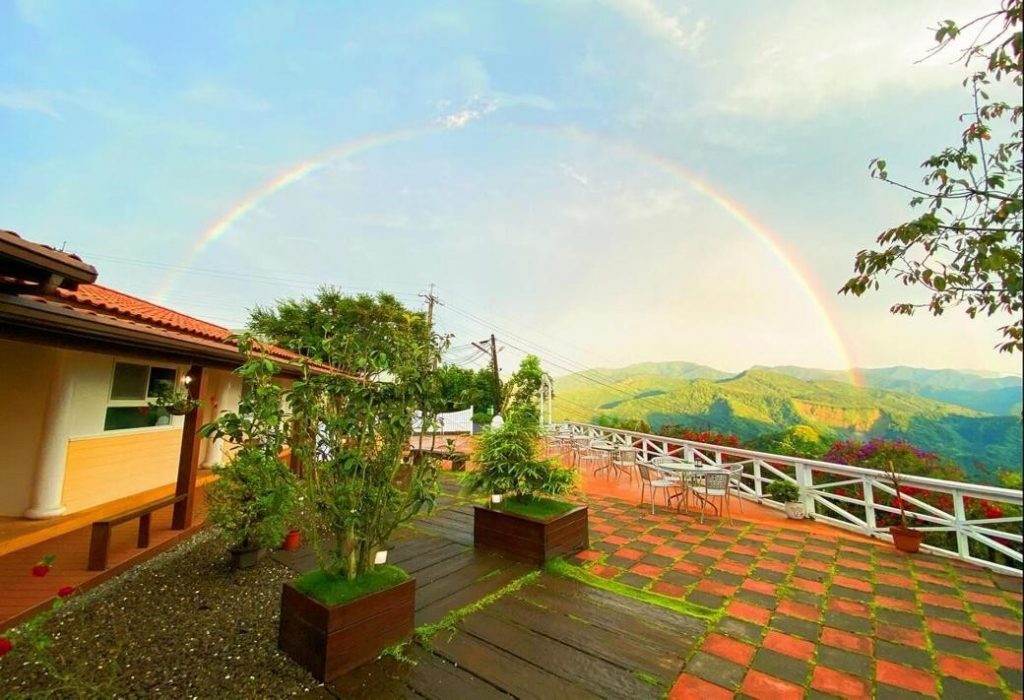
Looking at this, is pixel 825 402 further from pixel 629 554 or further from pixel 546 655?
pixel 546 655

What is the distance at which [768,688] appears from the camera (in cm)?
217

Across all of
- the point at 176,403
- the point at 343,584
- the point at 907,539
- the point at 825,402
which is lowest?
the point at 907,539

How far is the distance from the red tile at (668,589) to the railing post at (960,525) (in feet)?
9.97

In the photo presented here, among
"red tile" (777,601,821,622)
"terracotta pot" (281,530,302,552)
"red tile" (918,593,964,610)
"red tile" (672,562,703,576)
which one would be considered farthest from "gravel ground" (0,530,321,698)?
"red tile" (918,593,964,610)

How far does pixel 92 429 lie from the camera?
5195mm

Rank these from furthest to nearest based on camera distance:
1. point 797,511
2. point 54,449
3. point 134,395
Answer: point 134,395
point 797,511
point 54,449

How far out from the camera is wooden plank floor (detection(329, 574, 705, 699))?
2.15 m

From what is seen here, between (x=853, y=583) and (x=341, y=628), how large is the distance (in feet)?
13.5

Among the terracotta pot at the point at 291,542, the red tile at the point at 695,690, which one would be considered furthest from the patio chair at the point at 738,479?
the terracotta pot at the point at 291,542

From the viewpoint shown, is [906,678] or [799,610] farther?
[799,610]

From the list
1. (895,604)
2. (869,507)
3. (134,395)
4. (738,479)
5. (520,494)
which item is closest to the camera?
(895,604)

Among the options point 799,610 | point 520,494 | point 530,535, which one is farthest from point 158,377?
point 799,610

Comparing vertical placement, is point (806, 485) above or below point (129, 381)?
below

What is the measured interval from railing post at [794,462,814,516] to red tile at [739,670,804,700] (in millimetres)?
4184
